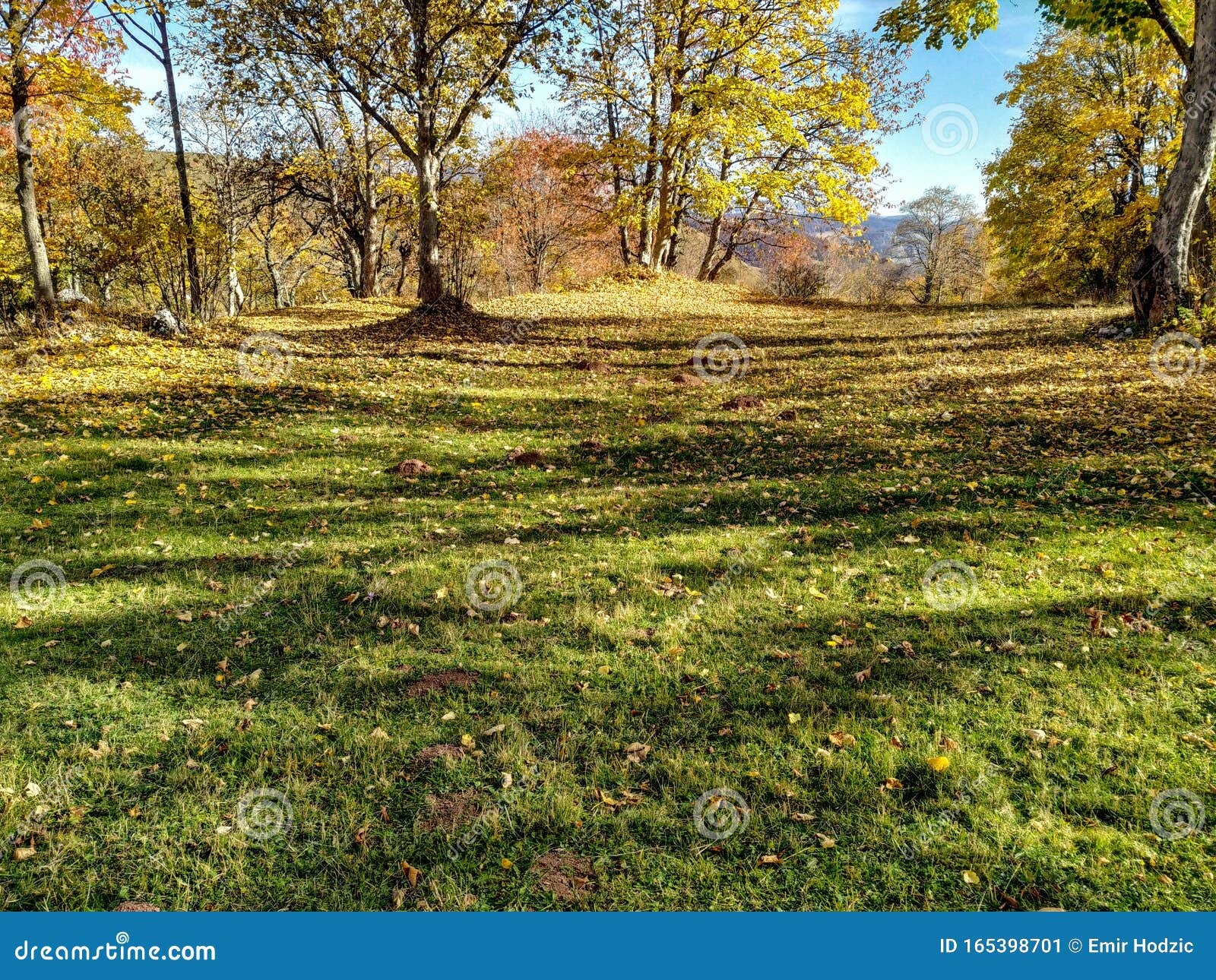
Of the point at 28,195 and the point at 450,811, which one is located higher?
the point at 28,195

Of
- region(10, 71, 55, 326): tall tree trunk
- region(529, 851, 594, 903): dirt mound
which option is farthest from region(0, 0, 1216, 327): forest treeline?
region(529, 851, 594, 903): dirt mound

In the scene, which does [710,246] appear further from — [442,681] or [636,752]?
[636,752]

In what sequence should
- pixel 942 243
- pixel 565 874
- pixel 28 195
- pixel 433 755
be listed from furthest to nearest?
1. pixel 942 243
2. pixel 28 195
3. pixel 433 755
4. pixel 565 874

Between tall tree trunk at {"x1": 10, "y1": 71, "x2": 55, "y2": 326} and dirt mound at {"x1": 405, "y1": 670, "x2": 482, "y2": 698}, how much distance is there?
16.1m

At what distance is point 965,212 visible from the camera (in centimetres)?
5506

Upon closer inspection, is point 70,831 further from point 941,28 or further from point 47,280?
point 941,28

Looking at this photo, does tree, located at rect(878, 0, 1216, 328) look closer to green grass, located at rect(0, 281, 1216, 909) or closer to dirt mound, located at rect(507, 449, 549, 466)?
green grass, located at rect(0, 281, 1216, 909)

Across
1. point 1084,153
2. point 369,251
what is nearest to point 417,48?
point 369,251

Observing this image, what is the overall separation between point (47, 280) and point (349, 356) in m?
6.82

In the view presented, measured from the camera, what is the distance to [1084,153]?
1145 inches

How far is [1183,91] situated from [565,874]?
20.2 m

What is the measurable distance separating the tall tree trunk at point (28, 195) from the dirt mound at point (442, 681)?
52.8 ft

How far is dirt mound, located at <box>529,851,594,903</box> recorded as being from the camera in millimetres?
3488

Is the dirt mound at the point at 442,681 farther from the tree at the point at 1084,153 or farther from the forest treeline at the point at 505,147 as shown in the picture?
the tree at the point at 1084,153
